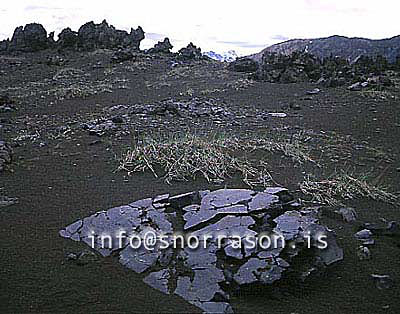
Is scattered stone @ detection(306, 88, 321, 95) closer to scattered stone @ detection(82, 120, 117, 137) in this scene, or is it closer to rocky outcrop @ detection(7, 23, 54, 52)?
scattered stone @ detection(82, 120, 117, 137)

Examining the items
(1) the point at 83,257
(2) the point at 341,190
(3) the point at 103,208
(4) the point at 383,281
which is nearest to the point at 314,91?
(2) the point at 341,190

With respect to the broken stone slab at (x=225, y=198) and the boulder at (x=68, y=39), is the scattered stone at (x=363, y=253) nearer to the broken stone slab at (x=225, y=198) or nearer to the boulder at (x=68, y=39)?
the broken stone slab at (x=225, y=198)

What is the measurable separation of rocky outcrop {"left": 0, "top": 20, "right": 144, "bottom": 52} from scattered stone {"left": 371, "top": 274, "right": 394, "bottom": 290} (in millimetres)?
22389

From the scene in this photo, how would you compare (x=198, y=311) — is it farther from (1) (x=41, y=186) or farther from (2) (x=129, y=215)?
(1) (x=41, y=186)

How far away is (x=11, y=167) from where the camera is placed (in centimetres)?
608

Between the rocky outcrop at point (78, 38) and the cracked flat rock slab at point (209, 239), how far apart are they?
21209 mm

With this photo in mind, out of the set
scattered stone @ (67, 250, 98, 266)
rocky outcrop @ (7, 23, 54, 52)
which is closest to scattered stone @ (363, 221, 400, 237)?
scattered stone @ (67, 250, 98, 266)

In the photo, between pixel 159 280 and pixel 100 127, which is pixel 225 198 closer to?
pixel 159 280

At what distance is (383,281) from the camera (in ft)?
11.0

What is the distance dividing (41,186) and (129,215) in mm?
1618

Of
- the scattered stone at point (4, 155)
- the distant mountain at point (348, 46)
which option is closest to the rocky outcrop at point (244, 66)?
the distant mountain at point (348, 46)

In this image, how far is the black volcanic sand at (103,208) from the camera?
10.1 feet

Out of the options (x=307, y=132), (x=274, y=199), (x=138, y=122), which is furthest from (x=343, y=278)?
(x=138, y=122)

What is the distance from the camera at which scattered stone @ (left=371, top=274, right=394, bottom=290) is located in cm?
332
